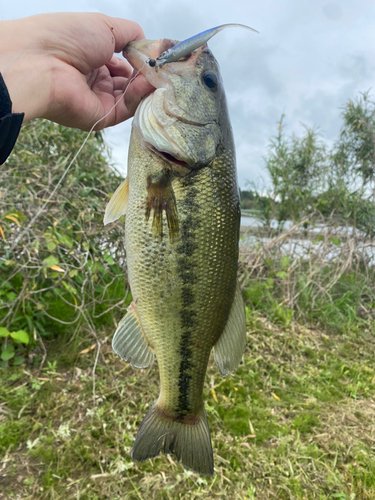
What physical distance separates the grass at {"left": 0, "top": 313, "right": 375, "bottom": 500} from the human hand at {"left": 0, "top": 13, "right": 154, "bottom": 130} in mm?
2550

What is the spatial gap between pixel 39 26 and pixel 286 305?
4.70 meters

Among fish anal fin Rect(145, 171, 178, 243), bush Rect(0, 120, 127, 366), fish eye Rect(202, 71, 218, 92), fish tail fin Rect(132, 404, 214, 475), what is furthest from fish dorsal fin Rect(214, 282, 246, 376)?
bush Rect(0, 120, 127, 366)

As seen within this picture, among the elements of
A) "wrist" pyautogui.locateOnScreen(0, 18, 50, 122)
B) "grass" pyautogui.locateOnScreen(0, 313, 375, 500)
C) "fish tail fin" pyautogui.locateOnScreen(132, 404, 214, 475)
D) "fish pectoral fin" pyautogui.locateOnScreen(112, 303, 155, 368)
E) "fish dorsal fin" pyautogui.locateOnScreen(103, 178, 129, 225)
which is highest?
"wrist" pyautogui.locateOnScreen(0, 18, 50, 122)

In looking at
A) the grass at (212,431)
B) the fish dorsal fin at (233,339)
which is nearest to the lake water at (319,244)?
the grass at (212,431)

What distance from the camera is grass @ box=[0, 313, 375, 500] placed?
2371 millimetres

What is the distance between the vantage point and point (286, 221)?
6668 mm

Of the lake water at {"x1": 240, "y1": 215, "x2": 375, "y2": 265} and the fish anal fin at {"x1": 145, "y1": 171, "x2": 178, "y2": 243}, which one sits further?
the lake water at {"x1": 240, "y1": 215, "x2": 375, "y2": 265}

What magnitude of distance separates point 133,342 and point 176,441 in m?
0.56

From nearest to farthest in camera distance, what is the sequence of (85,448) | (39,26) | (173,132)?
(173,132)
(39,26)
(85,448)

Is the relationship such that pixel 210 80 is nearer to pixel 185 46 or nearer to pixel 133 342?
pixel 185 46

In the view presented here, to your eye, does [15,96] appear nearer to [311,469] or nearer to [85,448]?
[85,448]

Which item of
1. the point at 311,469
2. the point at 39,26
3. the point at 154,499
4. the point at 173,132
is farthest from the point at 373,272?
the point at 39,26

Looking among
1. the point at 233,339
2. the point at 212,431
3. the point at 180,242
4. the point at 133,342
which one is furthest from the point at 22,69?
the point at 212,431

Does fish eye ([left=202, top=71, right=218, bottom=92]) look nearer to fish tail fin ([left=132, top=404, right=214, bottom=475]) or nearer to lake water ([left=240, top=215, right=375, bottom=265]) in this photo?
fish tail fin ([left=132, top=404, right=214, bottom=475])
